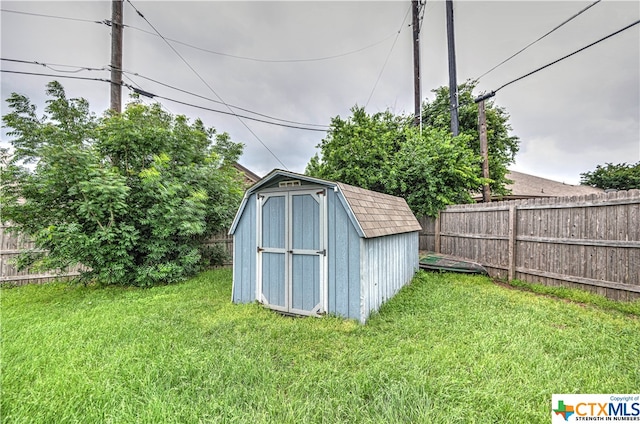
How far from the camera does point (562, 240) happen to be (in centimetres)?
487

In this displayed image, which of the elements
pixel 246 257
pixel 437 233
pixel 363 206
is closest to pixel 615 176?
pixel 437 233

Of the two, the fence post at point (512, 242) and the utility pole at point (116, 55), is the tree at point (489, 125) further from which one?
the utility pole at point (116, 55)

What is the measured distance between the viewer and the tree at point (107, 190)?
4672 mm

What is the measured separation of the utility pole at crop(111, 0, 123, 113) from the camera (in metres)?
6.21

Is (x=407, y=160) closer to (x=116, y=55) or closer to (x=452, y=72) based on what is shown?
(x=452, y=72)

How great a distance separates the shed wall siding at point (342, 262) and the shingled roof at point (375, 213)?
6.6 inches

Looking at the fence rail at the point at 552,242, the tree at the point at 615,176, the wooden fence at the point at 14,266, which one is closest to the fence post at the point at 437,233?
the fence rail at the point at 552,242

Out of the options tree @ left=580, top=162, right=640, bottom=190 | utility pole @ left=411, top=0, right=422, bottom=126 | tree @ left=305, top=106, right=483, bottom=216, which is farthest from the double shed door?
tree @ left=580, top=162, right=640, bottom=190

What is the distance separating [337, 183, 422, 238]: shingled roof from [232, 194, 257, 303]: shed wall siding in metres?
1.92

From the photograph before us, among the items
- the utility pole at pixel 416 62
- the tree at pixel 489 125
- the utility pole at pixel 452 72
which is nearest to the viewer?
the utility pole at pixel 452 72

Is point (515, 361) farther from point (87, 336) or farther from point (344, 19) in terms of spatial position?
point (344, 19)

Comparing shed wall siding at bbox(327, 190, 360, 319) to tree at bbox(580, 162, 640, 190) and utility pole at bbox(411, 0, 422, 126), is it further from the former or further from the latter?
tree at bbox(580, 162, 640, 190)

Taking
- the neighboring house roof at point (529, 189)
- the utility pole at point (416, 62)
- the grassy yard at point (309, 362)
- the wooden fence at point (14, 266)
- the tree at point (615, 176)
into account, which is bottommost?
the grassy yard at point (309, 362)

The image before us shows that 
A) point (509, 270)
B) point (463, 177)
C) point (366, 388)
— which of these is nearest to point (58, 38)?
point (366, 388)
